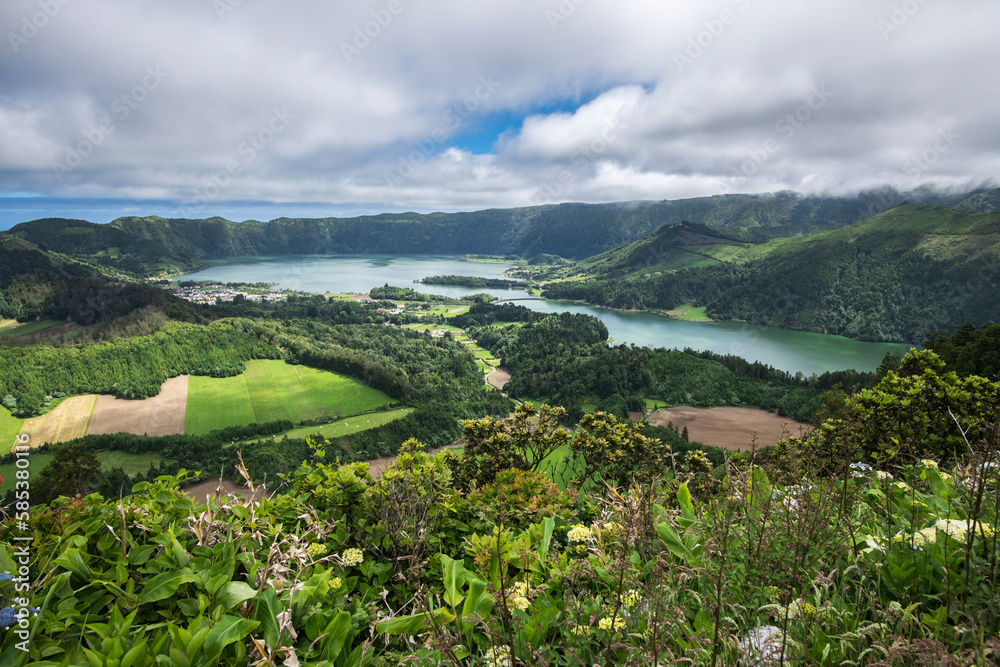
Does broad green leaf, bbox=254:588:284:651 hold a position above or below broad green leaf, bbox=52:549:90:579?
below

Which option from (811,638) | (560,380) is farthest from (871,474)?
(560,380)

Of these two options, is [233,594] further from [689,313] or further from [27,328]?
[689,313]

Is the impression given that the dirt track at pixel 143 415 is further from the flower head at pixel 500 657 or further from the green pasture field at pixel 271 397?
the flower head at pixel 500 657

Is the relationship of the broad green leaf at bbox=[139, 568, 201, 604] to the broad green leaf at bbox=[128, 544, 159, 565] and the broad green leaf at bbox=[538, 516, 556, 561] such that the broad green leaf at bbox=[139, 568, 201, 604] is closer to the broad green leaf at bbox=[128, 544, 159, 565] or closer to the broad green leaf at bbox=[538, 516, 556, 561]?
the broad green leaf at bbox=[128, 544, 159, 565]

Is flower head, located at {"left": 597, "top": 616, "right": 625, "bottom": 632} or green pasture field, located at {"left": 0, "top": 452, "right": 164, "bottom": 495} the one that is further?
green pasture field, located at {"left": 0, "top": 452, "right": 164, "bottom": 495}

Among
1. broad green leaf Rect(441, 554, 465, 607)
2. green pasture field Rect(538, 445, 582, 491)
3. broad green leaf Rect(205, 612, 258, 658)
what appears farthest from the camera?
green pasture field Rect(538, 445, 582, 491)

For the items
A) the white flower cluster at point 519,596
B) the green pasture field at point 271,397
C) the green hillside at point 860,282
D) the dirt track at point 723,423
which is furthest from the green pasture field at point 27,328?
the green hillside at point 860,282

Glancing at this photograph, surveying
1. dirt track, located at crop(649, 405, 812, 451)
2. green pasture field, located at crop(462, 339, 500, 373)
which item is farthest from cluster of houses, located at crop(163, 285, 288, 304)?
dirt track, located at crop(649, 405, 812, 451)
